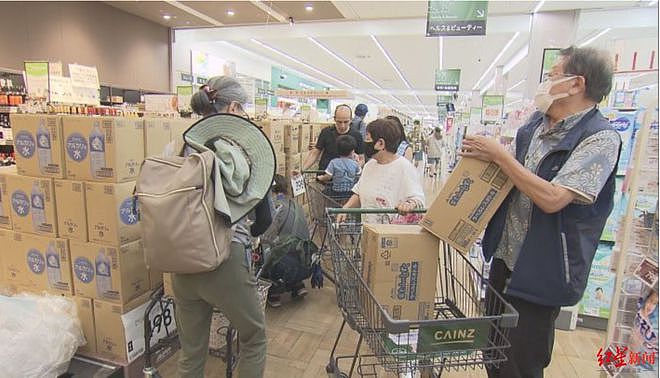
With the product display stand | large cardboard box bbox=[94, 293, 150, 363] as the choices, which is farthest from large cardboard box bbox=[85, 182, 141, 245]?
the product display stand

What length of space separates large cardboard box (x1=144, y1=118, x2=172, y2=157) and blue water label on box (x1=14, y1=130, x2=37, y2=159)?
0.60 m

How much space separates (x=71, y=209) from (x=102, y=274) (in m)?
0.40

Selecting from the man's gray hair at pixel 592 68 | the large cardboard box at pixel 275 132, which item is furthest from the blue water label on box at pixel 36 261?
the man's gray hair at pixel 592 68

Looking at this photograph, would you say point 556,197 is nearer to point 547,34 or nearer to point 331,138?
point 331,138

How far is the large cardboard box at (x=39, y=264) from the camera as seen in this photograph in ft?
7.34

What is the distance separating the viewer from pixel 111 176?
6.81ft

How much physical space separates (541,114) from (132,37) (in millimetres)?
9521

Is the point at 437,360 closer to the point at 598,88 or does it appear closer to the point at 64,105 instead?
the point at 598,88

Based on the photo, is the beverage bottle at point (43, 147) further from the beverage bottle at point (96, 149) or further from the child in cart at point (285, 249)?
the child in cart at point (285, 249)

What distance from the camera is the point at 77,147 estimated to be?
2.11 metres

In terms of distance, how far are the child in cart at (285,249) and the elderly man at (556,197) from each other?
73.6 inches

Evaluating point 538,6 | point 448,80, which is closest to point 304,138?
point 538,6

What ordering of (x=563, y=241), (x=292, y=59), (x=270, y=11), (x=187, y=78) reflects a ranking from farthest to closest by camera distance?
(x=292, y=59)
(x=187, y=78)
(x=270, y=11)
(x=563, y=241)

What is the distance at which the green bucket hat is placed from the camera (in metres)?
1.56
